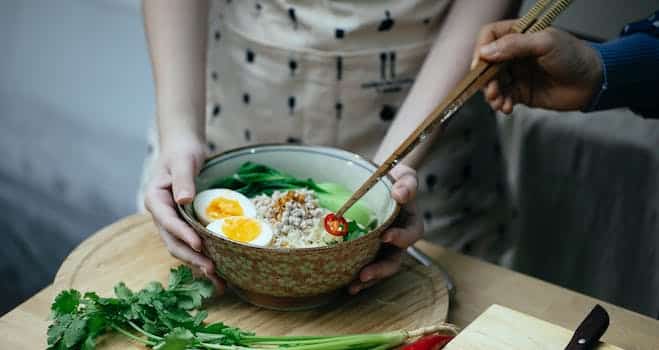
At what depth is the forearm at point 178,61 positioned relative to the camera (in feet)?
4.23

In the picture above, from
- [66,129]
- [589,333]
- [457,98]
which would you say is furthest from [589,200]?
[66,129]

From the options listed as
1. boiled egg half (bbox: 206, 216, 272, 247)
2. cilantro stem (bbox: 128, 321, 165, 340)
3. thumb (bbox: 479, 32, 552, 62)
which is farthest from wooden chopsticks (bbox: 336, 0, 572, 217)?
cilantro stem (bbox: 128, 321, 165, 340)

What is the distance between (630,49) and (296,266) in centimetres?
67

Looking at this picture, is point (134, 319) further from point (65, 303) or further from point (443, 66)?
point (443, 66)

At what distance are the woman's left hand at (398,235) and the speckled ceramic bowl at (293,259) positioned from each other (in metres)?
0.02

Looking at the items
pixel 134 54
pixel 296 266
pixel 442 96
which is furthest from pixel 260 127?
pixel 134 54

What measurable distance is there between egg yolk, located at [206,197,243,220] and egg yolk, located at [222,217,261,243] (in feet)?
0.09

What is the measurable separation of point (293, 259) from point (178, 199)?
216 millimetres

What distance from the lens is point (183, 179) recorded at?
3.66 ft

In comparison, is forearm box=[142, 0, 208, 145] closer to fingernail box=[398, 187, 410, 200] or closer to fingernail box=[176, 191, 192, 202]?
fingernail box=[176, 191, 192, 202]

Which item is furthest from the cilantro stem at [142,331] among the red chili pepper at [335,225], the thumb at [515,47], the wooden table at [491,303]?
the thumb at [515,47]

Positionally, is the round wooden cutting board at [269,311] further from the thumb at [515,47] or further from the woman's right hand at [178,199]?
the thumb at [515,47]

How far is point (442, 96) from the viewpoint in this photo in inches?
52.4

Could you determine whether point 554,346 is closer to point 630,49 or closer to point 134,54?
point 630,49
